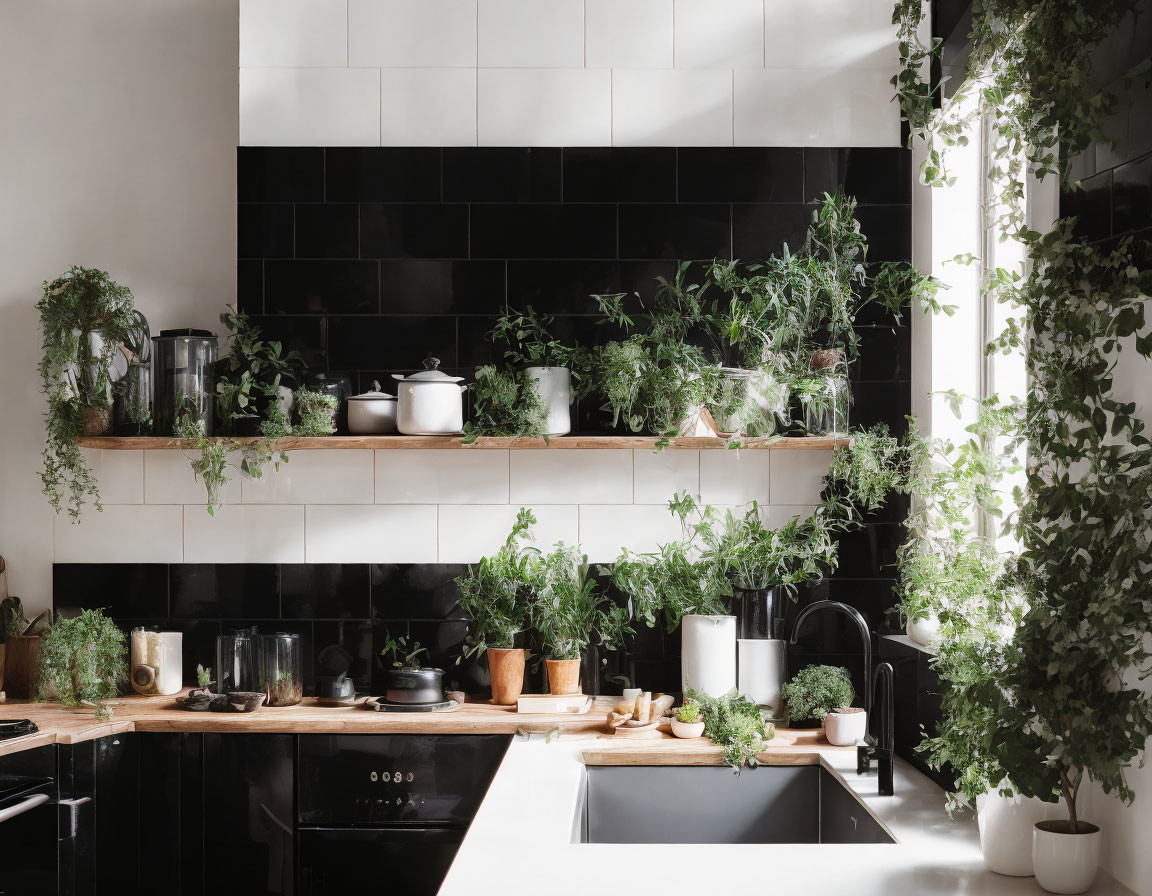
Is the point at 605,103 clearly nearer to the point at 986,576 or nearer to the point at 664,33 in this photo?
the point at 664,33

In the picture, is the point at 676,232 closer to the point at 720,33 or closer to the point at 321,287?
the point at 720,33

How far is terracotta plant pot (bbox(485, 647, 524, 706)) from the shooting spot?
2975 millimetres

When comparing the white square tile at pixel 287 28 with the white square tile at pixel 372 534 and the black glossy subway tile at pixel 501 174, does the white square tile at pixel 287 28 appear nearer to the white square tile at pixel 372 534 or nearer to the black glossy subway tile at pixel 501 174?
the black glossy subway tile at pixel 501 174

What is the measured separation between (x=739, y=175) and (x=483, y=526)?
4.30 feet

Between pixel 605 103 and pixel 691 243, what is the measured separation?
493 mm

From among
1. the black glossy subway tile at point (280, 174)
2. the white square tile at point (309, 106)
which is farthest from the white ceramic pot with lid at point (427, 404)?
the white square tile at point (309, 106)

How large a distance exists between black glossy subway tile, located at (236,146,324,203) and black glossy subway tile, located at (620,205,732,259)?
93 centimetres

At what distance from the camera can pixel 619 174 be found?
10.3ft

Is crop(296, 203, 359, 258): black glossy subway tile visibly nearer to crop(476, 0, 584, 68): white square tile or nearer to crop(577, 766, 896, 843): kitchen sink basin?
crop(476, 0, 584, 68): white square tile

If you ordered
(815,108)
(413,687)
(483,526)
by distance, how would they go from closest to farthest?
(413,687)
(815,108)
(483,526)

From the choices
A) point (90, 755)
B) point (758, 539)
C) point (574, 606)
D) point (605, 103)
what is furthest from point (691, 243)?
point (90, 755)

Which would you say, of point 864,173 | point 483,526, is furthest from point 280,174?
point 864,173

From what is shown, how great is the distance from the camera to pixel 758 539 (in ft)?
9.86

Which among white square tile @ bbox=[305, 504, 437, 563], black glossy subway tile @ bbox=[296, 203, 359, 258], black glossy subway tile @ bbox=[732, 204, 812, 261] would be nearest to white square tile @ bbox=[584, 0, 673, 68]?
black glossy subway tile @ bbox=[732, 204, 812, 261]
